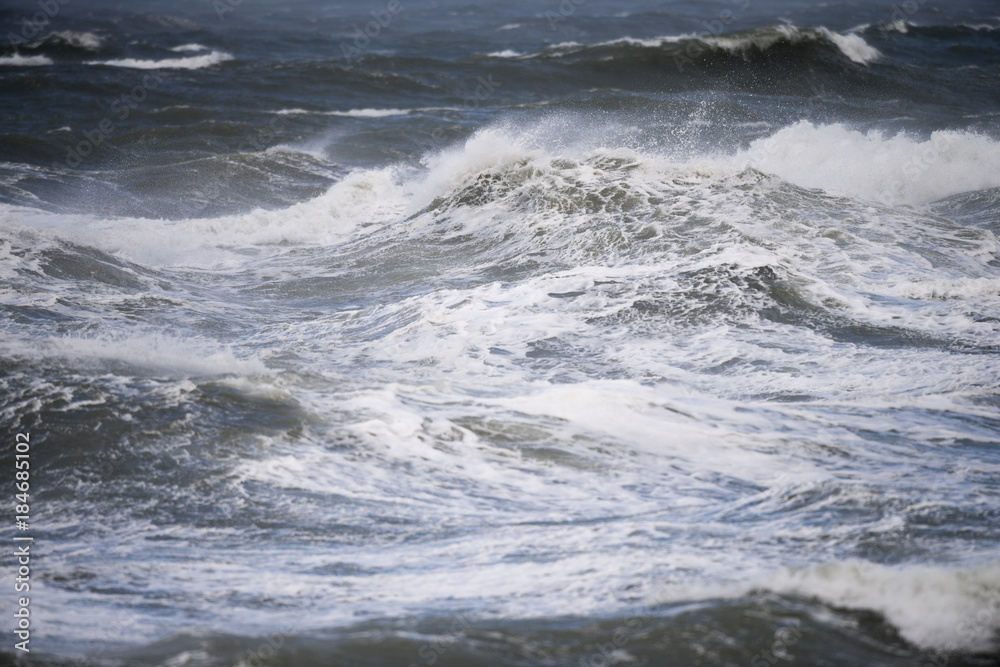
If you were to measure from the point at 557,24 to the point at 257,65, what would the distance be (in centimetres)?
1411

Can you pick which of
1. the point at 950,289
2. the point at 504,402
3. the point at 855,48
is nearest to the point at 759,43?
the point at 855,48

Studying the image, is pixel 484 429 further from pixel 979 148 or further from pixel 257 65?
pixel 257 65

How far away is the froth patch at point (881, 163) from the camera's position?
14.5 metres

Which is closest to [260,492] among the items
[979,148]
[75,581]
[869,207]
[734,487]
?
[75,581]

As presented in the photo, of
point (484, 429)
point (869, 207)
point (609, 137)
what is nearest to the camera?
point (484, 429)

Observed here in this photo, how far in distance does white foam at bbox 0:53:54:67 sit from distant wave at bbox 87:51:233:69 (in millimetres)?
1389

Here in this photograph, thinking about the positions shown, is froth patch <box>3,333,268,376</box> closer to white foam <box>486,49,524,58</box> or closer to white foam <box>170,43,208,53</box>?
white foam <box>486,49,524,58</box>

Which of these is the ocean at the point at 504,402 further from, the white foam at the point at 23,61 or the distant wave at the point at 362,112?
the white foam at the point at 23,61

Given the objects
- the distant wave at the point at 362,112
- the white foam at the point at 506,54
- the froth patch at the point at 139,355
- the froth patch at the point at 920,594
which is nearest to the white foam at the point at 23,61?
the distant wave at the point at 362,112

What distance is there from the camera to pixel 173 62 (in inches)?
1150

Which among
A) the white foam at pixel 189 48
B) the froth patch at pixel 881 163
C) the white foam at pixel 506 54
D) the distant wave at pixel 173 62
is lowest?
the froth patch at pixel 881 163

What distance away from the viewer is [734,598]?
388 centimetres

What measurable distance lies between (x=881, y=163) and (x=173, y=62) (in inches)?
852

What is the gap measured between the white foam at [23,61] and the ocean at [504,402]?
11.2 m
